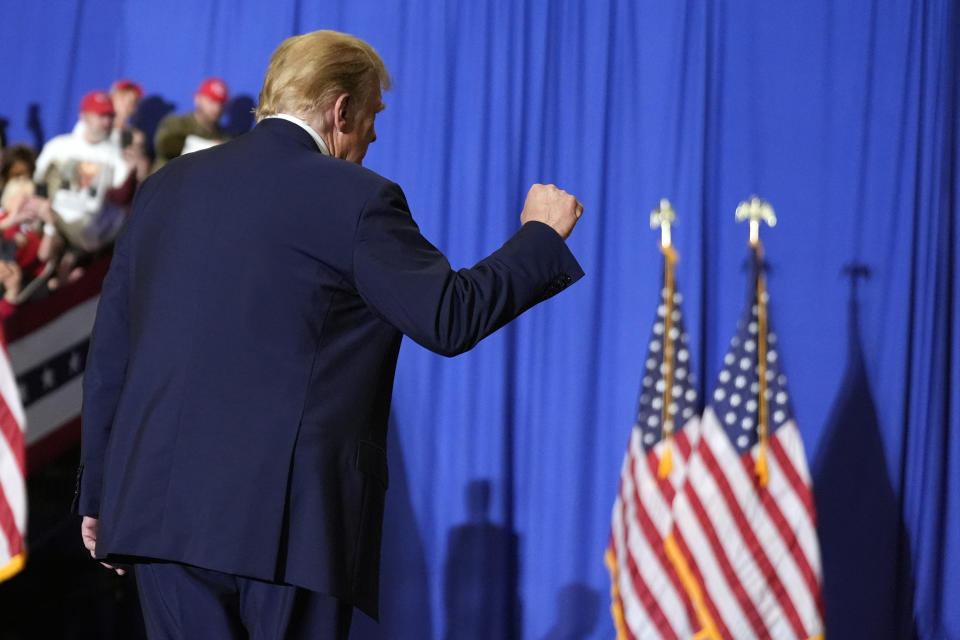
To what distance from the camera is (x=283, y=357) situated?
1.50 m

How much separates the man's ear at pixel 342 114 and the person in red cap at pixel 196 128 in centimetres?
279

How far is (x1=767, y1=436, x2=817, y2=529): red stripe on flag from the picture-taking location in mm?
3896

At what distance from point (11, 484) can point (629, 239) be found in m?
2.56

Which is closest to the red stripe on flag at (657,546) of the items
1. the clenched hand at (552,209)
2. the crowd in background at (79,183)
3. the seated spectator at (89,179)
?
the crowd in background at (79,183)

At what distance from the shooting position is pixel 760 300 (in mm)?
4074

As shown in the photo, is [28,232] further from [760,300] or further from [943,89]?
[943,89]

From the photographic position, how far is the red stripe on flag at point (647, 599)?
154 inches

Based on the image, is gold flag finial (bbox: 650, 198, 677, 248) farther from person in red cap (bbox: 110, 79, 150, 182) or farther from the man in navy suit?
the man in navy suit

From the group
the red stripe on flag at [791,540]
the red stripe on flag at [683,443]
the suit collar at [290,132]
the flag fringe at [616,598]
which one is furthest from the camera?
the red stripe on flag at [683,443]

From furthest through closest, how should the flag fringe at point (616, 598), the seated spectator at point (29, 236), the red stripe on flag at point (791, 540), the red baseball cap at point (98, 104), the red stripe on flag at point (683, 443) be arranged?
1. the red baseball cap at point (98, 104)
2. the seated spectator at point (29, 236)
3. the red stripe on flag at point (683, 443)
4. the flag fringe at point (616, 598)
5. the red stripe on flag at point (791, 540)

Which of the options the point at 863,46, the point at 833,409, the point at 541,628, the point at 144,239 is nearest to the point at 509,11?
the point at 863,46

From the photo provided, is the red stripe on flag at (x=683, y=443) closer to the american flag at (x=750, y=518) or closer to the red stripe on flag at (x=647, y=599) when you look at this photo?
the american flag at (x=750, y=518)

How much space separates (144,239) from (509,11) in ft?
10.6

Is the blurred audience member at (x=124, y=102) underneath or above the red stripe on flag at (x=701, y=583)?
above
